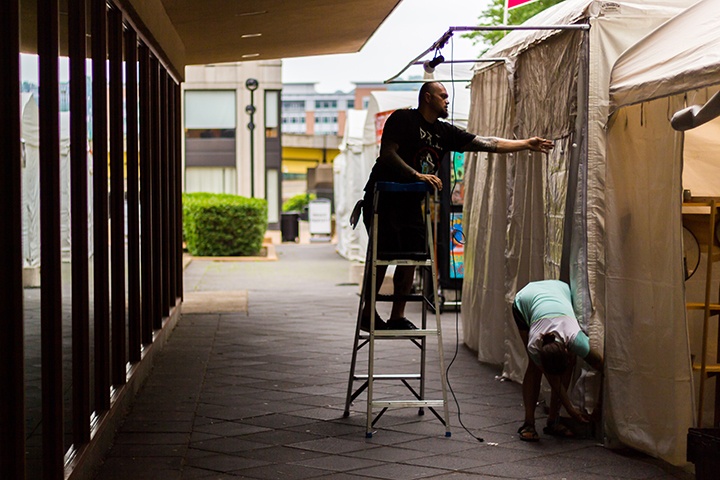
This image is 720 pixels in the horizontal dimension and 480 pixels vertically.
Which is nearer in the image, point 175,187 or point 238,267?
point 175,187

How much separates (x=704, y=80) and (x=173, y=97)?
302 inches

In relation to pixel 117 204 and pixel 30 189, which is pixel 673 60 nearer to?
pixel 30 189

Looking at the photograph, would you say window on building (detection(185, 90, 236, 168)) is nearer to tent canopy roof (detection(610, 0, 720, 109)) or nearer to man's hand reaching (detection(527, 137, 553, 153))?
man's hand reaching (detection(527, 137, 553, 153))

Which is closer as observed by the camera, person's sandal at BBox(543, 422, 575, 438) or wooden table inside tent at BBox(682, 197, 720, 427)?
wooden table inside tent at BBox(682, 197, 720, 427)

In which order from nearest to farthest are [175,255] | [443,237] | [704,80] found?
[704,80] → [175,255] → [443,237]

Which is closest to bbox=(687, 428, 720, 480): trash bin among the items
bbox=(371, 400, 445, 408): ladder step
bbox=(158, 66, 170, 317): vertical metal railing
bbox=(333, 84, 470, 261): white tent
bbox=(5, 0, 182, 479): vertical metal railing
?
bbox=(371, 400, 445, 408): ladder step

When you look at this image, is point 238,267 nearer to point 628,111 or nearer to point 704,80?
point 628,111

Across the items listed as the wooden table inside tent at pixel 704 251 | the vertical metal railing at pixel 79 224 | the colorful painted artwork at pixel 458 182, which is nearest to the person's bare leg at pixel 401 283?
the wooden table inside tent at pixel 704 251

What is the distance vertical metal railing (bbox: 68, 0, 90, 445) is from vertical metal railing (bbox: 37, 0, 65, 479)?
0.50 metres

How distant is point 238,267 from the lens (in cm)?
1955

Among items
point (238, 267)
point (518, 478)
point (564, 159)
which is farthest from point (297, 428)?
point (238, 267)

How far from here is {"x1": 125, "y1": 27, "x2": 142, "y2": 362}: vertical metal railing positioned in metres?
7.22

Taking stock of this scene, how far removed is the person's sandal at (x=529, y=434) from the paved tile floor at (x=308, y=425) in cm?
6

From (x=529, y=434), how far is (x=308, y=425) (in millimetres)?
1365
